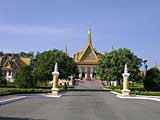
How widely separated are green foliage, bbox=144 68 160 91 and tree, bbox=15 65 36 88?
17.9 m

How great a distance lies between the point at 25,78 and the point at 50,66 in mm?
14991

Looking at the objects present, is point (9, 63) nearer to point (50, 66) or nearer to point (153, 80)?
point (50, 66)

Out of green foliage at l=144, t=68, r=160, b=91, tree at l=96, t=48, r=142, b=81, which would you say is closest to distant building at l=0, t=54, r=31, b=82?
tree at l=96, t=48, r=142, b=81

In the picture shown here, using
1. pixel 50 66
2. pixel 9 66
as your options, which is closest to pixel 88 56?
pixel 9 66

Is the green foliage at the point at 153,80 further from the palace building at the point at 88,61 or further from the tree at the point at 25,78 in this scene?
the palace building at the point at 88,61

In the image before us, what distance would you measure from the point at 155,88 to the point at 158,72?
249cm

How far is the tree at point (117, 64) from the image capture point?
6581cm

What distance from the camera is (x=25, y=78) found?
50.0 meters

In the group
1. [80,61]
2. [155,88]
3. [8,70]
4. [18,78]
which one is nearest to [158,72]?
[155,88]

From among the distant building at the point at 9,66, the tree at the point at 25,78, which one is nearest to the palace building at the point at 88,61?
the distant building at the point at 9,66

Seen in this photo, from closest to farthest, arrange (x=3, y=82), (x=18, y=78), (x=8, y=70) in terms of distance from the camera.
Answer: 1. (x=18, y=78)
2. (x=3, y=82)
3. (x=8, y=70)

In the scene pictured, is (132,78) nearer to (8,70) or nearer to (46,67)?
(46,67)

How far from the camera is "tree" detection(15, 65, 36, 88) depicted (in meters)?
49.8

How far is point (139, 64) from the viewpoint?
6762cm
